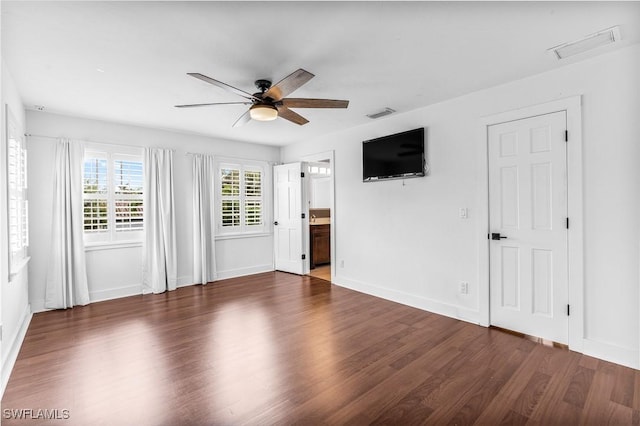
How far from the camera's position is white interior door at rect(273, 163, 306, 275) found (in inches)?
230

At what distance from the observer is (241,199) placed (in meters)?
5.92

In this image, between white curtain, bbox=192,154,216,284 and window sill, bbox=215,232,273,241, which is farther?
window sill, bbox=215,232,273,241

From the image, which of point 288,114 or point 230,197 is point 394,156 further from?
point 230,197

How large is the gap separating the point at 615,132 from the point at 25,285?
20.6 feet

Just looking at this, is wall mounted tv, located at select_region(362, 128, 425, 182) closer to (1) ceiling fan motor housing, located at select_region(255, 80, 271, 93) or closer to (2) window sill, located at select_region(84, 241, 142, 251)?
(1) ceiling fan motor housing, located at select_region(255, 80, 271, 93)

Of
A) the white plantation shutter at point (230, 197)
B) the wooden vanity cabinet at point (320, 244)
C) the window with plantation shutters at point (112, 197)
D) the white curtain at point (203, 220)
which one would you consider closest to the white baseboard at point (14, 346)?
the window with plantation shutters at point (112, 197)

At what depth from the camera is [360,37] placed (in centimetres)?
227

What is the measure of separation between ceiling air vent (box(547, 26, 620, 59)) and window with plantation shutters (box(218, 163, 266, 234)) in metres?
4.86

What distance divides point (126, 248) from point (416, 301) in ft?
14.1

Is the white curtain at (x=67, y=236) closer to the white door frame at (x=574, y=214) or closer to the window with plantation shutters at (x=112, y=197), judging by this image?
the window with plantation shutters at (x=112, y=197)

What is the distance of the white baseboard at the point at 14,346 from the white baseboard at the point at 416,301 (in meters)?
3.86
